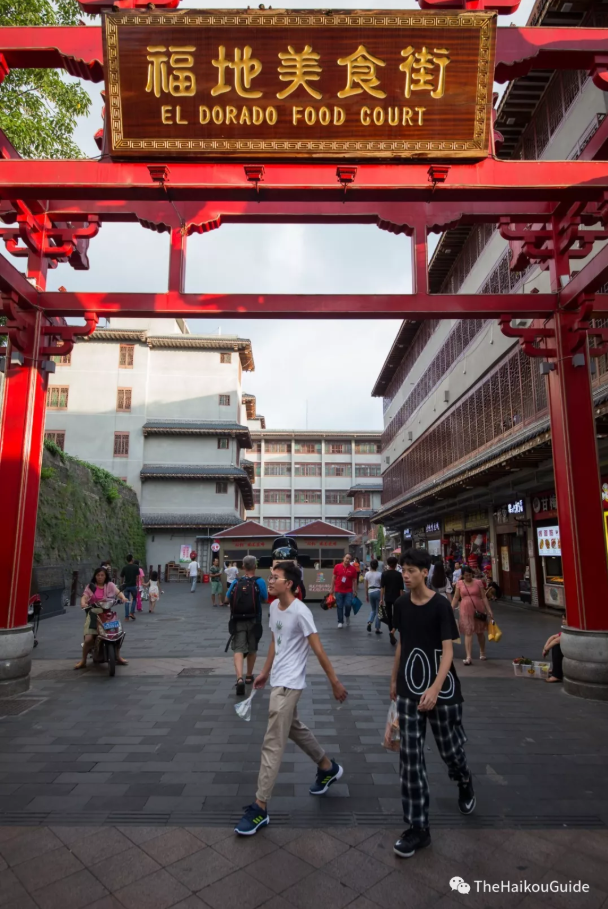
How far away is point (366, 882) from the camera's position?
2949mm

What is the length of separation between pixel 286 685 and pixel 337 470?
177ft

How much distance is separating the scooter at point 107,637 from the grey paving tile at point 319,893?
566cm

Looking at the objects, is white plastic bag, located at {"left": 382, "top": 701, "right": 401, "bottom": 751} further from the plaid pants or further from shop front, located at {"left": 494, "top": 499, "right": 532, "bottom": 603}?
shop front, located at {"left": 494, "top": 499, "right": 532, "bottom": 603}

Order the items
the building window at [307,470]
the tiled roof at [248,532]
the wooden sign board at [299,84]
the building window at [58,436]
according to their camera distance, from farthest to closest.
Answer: the building window at [307,470]
the building window at [58,436]
the tiled roof at [248,532]
the wooden sign board at [299,84]

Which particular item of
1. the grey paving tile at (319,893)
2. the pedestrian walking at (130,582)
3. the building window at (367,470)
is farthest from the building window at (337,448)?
the grey paving tile at (319,893)

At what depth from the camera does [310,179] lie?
542 centimetres

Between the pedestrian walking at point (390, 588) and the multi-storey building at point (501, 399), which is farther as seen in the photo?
the multi-storey building at point (501, 399)

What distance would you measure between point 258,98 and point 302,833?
605 centimetres

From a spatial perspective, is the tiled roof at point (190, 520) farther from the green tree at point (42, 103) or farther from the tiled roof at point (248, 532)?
the green tree at point (42, 103)

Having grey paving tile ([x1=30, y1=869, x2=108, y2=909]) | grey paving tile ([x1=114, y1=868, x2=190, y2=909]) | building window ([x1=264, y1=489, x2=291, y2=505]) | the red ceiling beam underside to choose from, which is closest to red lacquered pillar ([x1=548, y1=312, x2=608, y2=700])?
the red ceiling beam underside

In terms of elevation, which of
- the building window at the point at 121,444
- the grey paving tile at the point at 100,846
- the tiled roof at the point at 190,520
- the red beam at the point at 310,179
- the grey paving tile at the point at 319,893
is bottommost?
the grey paving tile at the point at 319,893

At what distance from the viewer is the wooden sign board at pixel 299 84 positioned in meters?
5.03

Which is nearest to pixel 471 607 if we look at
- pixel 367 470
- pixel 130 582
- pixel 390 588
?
pixel 390 588

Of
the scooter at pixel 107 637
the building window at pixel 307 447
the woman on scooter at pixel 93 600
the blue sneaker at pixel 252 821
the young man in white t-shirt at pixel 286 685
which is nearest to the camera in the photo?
the blue sneaker at pixel 252 821
